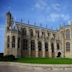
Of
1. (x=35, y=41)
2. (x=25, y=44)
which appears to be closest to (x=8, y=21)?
(x=25, y=44)

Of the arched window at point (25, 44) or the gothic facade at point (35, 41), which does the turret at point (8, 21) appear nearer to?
the gothic facade at point (35, 41)

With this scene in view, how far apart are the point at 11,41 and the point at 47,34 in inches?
311

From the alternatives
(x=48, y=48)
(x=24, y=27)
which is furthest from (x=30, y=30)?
(x=48, y=48)

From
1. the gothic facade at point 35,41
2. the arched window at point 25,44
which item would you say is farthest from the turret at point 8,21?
the arched window at point 25,44

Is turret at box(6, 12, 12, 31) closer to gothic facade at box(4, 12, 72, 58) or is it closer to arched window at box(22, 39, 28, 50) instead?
gothic facade at box(4, 12, 72, 58)

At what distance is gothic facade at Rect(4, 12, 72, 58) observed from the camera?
20.1m

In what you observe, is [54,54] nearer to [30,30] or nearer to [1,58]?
[30,30]

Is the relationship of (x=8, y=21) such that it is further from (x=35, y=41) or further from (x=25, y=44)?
(x=35, y=41)

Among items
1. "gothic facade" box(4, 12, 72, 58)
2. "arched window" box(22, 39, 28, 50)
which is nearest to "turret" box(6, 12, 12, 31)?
"gothic facade" box(4, 12, 72, 58)

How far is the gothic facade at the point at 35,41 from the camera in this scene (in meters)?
20.1

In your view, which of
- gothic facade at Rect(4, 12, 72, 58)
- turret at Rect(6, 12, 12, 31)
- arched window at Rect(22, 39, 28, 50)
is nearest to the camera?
gothic facade at Rect(4, 12, 72, 58)

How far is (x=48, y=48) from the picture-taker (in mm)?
24828

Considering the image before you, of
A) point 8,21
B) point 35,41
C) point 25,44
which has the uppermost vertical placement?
point 8,21

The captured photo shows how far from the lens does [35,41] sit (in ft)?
76.0
